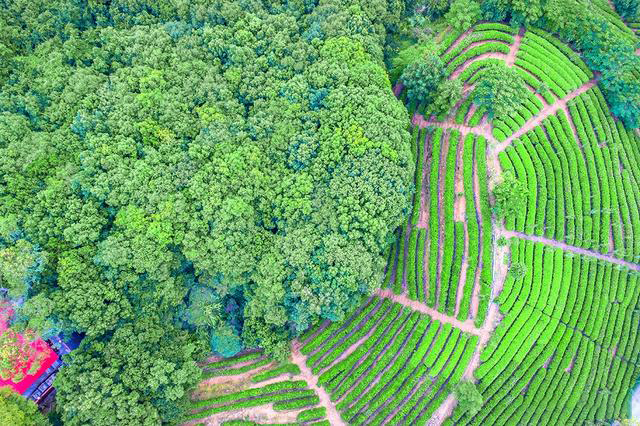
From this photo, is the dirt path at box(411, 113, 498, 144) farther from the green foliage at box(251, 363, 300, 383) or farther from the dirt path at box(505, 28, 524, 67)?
the green foliage at box(251, 363, 300, 383)

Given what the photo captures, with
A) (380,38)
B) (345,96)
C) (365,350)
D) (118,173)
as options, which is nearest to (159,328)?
(118,173)

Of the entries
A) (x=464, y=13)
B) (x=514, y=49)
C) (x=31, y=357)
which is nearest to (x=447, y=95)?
(x=514, y=49)

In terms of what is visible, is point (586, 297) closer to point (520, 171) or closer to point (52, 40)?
point (520, 171)

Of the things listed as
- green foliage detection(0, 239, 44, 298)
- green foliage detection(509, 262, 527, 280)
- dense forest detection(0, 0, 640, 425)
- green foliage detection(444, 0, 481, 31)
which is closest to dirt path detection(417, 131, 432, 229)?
dense forest detection(0, 0, 640, 425)

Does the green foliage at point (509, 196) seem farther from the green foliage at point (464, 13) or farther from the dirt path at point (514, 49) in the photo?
the green foliage at point (464, 13)

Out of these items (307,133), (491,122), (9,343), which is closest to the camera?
(9,343)

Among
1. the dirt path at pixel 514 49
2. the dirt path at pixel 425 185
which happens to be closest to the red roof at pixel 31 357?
the dirt path at pixel 425 185
